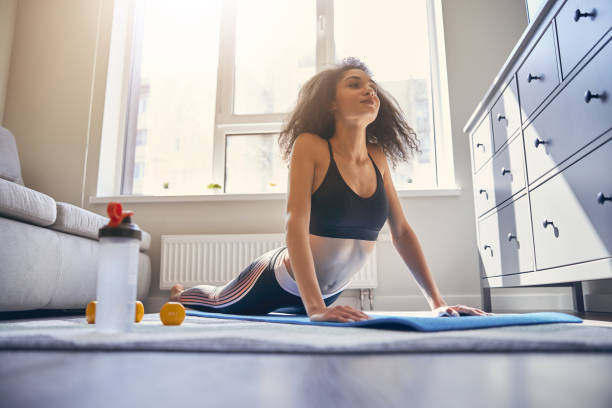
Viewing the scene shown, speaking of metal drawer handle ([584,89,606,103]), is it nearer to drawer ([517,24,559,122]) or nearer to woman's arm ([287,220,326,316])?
drawer ([517,24,559,122])

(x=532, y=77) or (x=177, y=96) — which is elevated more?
(x=177, y=96)

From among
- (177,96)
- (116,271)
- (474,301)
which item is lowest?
(474,301)

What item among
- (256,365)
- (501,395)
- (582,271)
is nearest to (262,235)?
(582,271)

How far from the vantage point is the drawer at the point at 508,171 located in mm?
1653

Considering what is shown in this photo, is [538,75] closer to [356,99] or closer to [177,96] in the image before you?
[356,99]

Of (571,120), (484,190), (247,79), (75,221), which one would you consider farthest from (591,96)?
(247,79)

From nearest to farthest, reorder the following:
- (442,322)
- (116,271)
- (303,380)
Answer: (303,380)
(116,271)
(442,322)

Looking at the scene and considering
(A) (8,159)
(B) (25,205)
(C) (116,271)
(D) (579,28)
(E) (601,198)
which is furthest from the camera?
(A) (8,159)

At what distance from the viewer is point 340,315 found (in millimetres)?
956

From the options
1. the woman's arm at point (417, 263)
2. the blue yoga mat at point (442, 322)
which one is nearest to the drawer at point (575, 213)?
the blue yoga mat at point (442, 322)

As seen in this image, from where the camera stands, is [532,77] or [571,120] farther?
[532,77]

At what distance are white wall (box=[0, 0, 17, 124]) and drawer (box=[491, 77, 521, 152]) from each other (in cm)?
320

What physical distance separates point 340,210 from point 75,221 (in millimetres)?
1335

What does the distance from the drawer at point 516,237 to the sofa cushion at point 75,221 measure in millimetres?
1551
